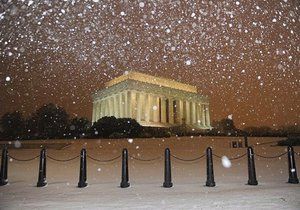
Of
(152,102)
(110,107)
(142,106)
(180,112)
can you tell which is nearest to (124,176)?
(142,106)

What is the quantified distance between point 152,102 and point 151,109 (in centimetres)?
159

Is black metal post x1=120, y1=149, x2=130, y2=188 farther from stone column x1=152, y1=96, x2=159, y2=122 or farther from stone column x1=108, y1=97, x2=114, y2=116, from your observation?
stone column x1=108, y1=97, x2=114, y2=116

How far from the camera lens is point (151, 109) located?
2462 inches

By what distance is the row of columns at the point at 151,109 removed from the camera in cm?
5833

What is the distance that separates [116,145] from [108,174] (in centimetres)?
1583

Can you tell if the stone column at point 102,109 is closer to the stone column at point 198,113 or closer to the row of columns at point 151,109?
the row of columns at point 151,109

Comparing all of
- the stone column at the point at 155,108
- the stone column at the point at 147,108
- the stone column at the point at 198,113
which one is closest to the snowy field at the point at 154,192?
the stone column at the point at 147,108

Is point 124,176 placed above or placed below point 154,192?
above

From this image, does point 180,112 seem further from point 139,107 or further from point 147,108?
point 139,107

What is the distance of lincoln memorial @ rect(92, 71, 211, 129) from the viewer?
192ft

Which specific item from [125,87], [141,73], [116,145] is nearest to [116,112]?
[125,87]

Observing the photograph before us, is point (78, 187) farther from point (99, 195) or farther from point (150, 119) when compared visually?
point (150, 119)

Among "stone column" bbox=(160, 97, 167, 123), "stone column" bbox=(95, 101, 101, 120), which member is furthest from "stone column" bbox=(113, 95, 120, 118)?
"stone column" bbox=(160, 97, 167, 123)

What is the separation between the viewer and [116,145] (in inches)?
1050
